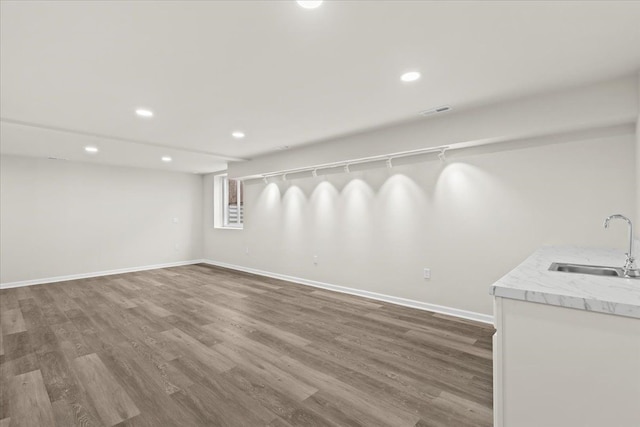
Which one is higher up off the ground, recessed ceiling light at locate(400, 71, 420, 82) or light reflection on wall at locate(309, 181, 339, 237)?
recessed ceiling light at locate(400, 71, 420, 82)

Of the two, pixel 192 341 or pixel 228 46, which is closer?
pixel 228 46

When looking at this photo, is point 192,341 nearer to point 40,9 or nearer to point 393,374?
point 393,374

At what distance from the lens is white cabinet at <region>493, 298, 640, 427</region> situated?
115cm

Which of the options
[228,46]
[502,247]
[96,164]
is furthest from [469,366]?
[96,164]

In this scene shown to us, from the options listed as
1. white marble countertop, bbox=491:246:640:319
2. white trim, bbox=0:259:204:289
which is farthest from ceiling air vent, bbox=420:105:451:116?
white trim, bbox=0:259:204:289

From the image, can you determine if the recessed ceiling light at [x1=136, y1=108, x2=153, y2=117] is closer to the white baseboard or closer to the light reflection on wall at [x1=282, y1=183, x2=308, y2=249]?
the light reflection on wall at [x1=282, y1=183, x2=308, y2=249]

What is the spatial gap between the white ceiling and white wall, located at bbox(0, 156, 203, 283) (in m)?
2.53

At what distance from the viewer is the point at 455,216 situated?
373 cm

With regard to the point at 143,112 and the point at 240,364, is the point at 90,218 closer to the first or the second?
the point at 143,112

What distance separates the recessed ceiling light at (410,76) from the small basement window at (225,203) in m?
5.83

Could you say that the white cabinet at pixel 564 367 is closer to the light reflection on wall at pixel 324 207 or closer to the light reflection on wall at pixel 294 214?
the light reflection on wall at pixel 324 207

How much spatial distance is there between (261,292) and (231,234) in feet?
8.71

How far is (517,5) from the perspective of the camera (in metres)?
1.69

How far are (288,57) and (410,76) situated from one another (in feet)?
3.49
